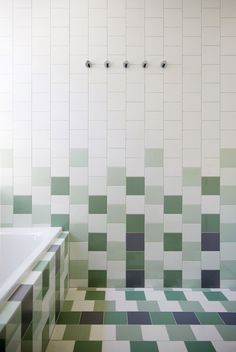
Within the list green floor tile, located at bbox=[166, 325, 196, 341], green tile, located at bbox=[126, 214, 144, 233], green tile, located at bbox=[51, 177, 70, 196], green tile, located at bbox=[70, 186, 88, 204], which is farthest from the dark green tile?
green floor tile, located at bbox=[166, 325, 196, 341]

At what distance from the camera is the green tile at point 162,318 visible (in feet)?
5.94

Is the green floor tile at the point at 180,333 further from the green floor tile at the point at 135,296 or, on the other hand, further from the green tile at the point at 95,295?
the green tile at the point at 95,295

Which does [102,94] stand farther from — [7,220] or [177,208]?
[7,220]

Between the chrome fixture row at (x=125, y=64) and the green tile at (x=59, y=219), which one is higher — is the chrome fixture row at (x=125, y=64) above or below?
above

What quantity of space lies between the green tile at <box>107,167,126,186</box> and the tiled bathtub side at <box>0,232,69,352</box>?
569 mm

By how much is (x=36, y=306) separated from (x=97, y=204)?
3.36 feet

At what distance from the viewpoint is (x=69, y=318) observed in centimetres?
187

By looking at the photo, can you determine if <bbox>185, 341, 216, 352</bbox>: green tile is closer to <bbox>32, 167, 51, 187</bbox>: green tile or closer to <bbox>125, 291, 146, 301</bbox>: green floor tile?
<bbox>125, 291, 146, 301</bbox>: green floor tile

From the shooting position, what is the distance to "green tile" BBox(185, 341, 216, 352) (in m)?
1.55

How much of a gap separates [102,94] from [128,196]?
795 millimetres

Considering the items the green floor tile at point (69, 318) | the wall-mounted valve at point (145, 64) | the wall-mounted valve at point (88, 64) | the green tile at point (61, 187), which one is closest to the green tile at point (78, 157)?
the green tile at point (61, 187)

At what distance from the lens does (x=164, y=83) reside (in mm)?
2279

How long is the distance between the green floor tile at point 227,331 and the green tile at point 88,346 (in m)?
0.68

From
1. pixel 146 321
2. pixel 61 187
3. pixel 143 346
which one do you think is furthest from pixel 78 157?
pixel 143 346
